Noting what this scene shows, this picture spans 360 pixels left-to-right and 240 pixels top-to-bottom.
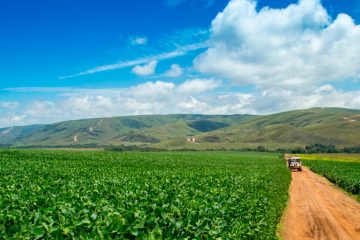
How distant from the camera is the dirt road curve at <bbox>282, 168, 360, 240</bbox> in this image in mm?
20266

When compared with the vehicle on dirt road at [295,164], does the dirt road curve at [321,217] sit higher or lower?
lower

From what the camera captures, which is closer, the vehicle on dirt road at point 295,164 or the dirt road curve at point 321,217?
the dirt road curve at point 321,217

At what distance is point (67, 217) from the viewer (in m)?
8.10

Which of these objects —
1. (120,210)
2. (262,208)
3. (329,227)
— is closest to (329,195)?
(329,227)

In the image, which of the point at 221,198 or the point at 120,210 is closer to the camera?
the point at 120,210

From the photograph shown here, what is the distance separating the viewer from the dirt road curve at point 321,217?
20.3 m

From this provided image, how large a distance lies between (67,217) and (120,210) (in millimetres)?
1433

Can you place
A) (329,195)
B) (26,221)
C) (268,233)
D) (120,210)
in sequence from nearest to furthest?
(26,221), (120,210), (268,233), (329,195)

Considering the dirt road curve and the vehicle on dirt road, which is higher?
the vehicle on dirt road

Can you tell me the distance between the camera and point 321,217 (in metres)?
24.8

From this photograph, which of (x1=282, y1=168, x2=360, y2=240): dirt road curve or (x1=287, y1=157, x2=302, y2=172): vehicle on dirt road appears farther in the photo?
(x1=287, y1=157, x2=302, y2=172): vehicle on dirt road

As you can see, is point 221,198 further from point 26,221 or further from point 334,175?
point 334,175

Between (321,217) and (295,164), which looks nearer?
(321,217)

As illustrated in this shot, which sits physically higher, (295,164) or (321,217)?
(295,164)
